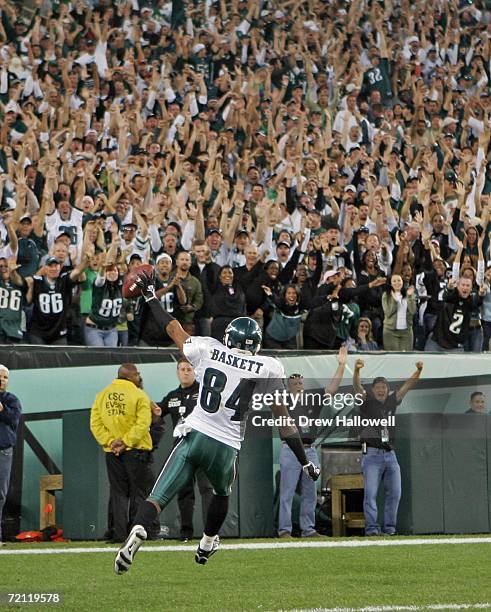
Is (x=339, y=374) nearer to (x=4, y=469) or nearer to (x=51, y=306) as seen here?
(x=51, y=306)

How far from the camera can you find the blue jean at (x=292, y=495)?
1315 centimetres

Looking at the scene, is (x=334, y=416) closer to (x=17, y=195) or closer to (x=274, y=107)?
(x=17, y=195)

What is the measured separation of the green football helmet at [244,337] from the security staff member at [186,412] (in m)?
4.68

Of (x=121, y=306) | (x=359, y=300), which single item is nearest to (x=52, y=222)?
(x=121, y=306)

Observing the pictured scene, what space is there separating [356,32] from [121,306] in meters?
10.9

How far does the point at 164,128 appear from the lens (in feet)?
59.1

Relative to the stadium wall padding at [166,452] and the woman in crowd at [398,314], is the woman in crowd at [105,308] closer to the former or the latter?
the stadium wall padding at [166,452]

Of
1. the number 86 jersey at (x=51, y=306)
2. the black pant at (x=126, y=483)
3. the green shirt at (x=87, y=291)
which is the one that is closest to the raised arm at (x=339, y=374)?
the black pant at (x=126, y=483)

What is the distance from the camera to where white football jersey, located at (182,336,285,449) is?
313 inches

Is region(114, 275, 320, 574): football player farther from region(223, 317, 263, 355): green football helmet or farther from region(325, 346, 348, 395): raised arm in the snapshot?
region(325, 346, 348, 395): raised arm

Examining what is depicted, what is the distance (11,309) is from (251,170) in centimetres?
525

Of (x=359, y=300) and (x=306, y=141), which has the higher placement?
(x=306, y=141)

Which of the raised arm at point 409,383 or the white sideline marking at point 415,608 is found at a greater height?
the raised arm at point 409,383

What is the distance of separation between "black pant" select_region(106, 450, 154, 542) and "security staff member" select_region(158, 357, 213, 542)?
690mm
